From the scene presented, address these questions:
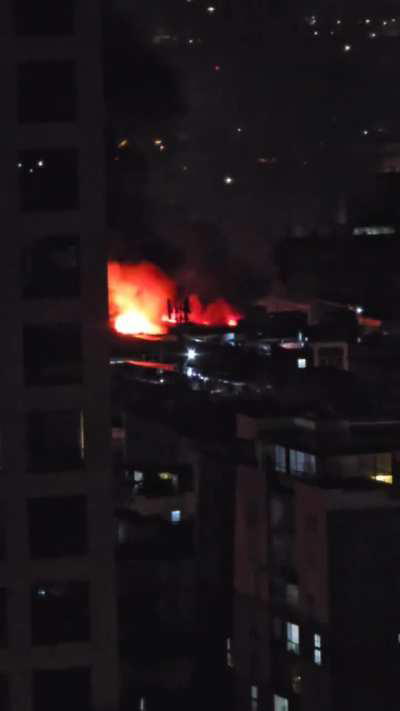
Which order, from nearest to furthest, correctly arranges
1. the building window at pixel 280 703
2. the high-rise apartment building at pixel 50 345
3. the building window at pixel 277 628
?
the high-rise apartment building at pixel 50 345 → the building window at pixel 280 703 → the building window at pixel 277 628

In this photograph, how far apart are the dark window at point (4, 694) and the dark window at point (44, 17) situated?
1.32m

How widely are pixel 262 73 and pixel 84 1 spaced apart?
2121 centimetres

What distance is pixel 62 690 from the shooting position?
112 inches

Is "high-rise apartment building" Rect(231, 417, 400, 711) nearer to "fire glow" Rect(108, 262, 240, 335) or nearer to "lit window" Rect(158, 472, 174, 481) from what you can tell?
"lit window" Rect(158, 472, 174, 481)

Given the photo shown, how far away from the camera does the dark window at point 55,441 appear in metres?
2.78

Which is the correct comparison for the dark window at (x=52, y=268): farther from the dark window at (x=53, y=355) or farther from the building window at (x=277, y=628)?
the building window at (x=277, y=628)

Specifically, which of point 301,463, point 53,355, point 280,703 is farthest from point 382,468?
point 53,355

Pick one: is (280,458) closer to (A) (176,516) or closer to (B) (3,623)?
(A) (176,516)

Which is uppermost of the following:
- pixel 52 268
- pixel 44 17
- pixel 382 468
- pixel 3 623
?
pixel 44 17

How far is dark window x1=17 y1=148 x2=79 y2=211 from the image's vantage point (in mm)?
2742

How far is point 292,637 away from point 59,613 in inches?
197

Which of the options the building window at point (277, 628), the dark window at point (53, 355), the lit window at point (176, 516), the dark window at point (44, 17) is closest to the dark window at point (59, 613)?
the dark window at point (53, 355)

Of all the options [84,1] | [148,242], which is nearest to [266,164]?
[148,242]

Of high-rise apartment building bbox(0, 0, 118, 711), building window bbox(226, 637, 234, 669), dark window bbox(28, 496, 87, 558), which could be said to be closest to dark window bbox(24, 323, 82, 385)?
high-rise apartment building bbox(0, 0, 118, 711)
